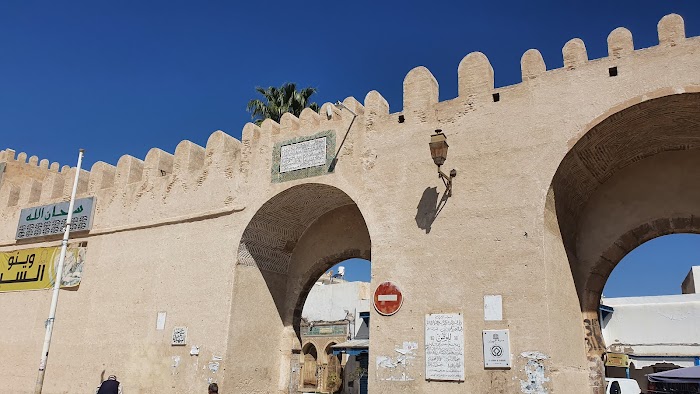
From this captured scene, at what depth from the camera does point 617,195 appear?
8211 millimetres

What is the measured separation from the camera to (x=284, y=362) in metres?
10.1

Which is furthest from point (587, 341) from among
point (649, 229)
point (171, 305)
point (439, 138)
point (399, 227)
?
point (171, 305)

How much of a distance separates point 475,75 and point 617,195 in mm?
2678

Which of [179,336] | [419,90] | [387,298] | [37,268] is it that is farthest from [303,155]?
[37,268]

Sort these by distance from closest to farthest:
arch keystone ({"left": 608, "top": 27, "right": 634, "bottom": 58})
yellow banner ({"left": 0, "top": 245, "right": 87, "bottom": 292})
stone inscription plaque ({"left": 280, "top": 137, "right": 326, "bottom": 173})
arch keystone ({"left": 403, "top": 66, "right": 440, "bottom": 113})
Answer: arch keystone ({"left": 608, "top": 27, "right": 634, "bottom": 58}), arch keystone ({"left": 403, "top": 66, "right": 440, "bottom": 113}), stone inscription plaque ({"left": 280, "top": 137, "right": 326, "bottom": 173}), yellow banner ({"left": 0, "top": 245, "right": 87, "bottom": 292})

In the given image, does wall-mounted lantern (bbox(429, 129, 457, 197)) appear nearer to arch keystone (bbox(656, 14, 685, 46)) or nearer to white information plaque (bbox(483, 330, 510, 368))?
white information plaque (bbox(483, 330, 510, 368))

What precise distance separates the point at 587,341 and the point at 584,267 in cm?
103

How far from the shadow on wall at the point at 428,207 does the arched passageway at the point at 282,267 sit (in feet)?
5.18

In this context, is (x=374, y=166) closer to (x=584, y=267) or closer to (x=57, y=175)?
(x=584, y=267)

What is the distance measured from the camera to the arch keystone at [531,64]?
24.6 feet

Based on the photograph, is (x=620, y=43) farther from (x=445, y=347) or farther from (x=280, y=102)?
(x=280, y=102)

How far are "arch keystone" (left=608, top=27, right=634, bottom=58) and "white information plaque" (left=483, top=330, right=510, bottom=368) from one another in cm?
363

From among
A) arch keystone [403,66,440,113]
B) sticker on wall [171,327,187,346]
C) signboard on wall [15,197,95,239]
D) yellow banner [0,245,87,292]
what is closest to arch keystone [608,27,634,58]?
arch keystone [403,66,440,113]

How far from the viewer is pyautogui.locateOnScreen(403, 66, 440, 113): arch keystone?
8.27 metres
